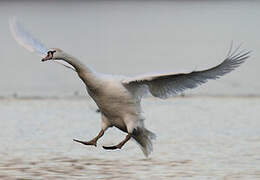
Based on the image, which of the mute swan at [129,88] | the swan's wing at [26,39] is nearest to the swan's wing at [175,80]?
the mute swan at [129,88]

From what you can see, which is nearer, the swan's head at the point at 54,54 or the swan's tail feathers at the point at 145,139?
the swan's head at the point at 54,54

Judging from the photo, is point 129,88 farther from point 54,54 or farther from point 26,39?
point 26,39

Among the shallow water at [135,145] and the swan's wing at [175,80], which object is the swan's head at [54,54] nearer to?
the swan's wing at [175,80]

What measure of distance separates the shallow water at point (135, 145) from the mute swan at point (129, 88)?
7.45 feet

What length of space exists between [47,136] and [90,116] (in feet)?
25.9

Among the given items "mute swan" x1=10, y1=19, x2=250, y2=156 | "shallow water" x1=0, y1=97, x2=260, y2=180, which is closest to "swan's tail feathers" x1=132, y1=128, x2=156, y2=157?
"mute swan" x1=10, y1=19, x2=250, y2=156

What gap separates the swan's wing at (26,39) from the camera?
681 inches

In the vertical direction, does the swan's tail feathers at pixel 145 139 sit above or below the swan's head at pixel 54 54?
below

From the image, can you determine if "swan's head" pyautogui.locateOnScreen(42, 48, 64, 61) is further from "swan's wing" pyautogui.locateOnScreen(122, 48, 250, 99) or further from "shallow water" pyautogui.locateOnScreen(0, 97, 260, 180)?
"shallow water" pyautogui.locateOnScreen(0, 97, 260, 180)

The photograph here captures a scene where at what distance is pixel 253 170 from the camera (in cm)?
1914

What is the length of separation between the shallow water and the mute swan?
2272 millimetres

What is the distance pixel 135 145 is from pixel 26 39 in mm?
7145

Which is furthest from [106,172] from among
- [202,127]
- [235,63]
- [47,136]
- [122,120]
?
[202,127]

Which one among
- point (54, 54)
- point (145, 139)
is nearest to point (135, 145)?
point (145, 139)
